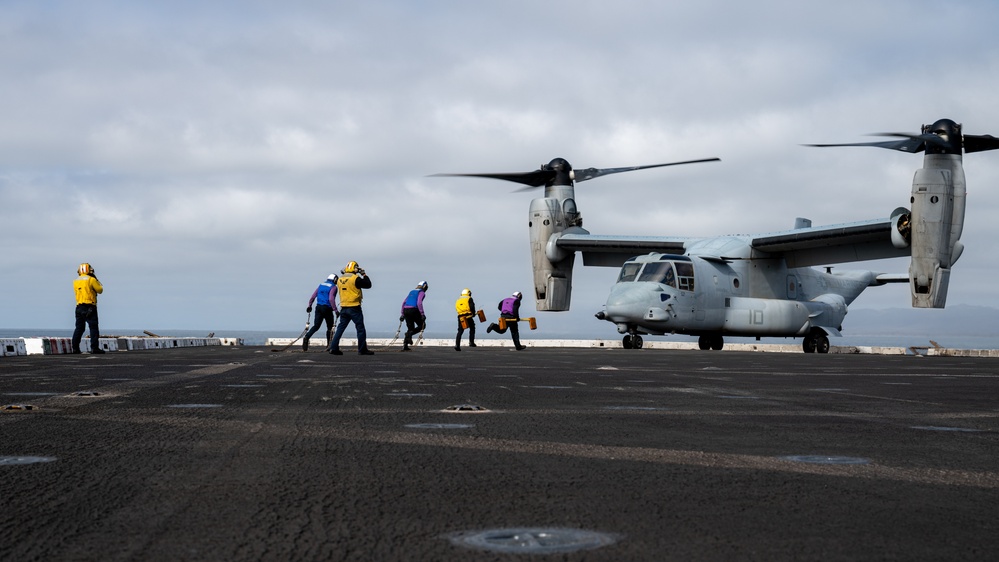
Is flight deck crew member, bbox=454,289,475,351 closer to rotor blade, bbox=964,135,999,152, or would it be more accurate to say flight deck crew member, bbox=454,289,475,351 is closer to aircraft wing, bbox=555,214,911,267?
aircraft wing, bbox=555,214,911,267

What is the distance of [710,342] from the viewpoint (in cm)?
3228

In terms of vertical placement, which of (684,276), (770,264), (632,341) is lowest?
(632,341)

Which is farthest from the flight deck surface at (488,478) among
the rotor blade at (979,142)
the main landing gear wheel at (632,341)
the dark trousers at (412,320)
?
the main landing gear wheel at (632,341)

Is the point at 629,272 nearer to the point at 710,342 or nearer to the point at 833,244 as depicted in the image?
the point at 710,342

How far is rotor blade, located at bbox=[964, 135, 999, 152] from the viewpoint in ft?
89.7

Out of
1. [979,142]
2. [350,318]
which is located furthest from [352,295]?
[979,142]

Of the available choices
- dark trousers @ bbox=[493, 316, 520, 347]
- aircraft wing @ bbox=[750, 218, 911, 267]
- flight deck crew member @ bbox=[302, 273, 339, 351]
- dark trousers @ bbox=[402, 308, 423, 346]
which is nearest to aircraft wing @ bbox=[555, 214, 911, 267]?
aircraft wing @ bbox=[750, 218, 911, 267]

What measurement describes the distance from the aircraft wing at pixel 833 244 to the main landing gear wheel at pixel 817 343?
233 cm

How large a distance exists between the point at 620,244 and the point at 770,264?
5516 millimetres

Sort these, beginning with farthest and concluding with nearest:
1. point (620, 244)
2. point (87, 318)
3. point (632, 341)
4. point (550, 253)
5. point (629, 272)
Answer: point (550, 253) → point (620, 244) → point (632, 341) → point (629, 272) → point (87, 318)

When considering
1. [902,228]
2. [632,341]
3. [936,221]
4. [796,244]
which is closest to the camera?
[936,221]

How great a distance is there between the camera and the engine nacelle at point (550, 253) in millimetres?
35719

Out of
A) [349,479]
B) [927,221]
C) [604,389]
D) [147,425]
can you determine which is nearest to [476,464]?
[349,479]

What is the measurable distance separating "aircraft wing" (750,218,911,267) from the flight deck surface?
2162 cm
